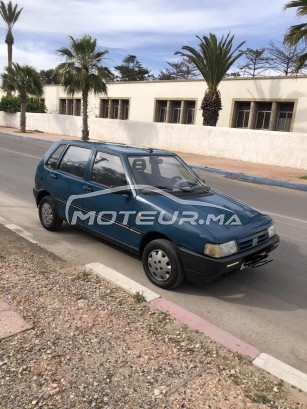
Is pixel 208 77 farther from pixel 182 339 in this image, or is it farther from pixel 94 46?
pixel 182 339

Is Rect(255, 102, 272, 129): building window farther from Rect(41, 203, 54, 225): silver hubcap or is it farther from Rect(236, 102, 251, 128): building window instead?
Rect(41, 203, 54, 225): silver hubcap

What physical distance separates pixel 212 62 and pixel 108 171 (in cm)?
1862

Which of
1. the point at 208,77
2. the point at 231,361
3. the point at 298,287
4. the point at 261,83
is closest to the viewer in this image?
the point at 231,361

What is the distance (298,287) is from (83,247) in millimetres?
2906

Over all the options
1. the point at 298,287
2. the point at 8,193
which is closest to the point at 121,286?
the point at 298,287

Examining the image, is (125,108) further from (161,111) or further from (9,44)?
(9,44)

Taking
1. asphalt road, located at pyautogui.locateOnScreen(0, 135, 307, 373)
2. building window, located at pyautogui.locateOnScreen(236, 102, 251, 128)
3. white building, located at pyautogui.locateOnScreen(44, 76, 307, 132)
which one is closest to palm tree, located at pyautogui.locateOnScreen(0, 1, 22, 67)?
white building, located at pyautogui.locateOnScreen(44, 76, 307, 132)

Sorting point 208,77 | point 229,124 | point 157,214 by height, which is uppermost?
point 208,77

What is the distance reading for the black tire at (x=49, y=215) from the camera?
19.1ft

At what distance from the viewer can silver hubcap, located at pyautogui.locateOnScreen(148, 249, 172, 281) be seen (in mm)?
4188

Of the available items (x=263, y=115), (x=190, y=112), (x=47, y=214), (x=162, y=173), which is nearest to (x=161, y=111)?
(x=190, y=112)

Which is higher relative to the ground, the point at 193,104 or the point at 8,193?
the point at 193,104

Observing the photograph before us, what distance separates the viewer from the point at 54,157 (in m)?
5.95

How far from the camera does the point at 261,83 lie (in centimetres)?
2545
